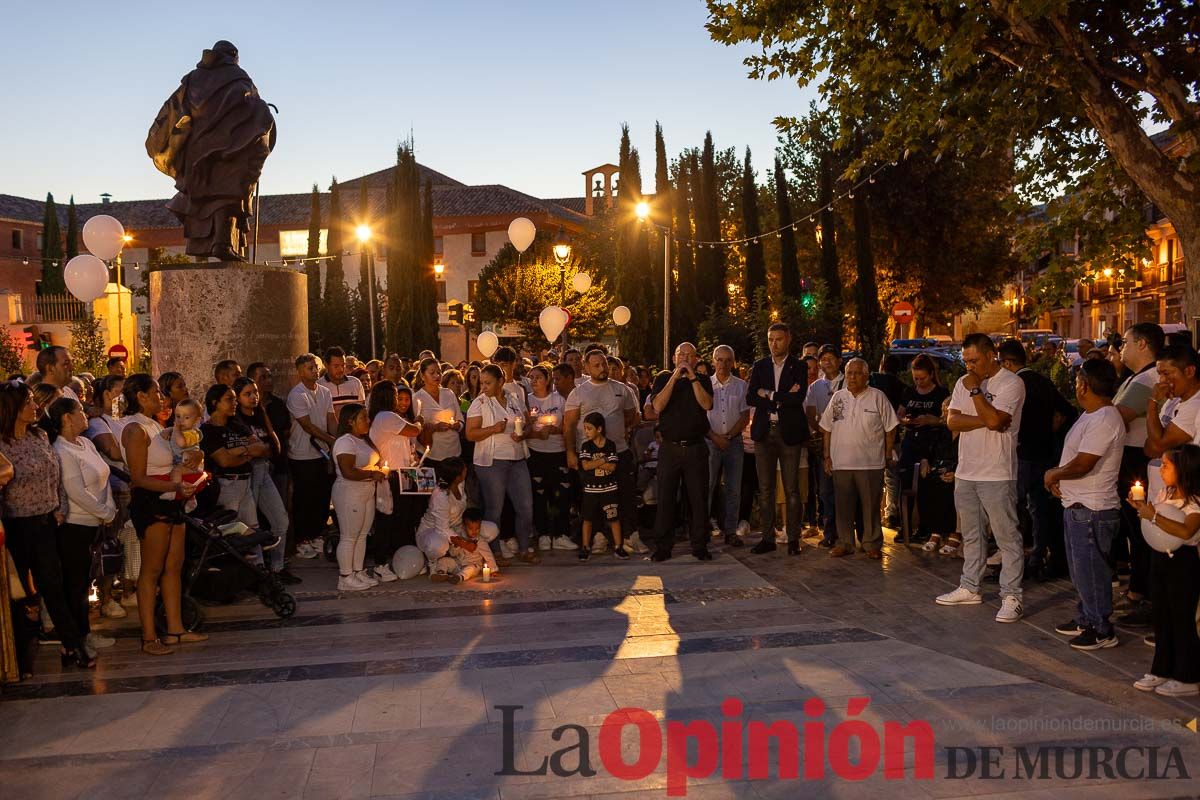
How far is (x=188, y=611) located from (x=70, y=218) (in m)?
61.5

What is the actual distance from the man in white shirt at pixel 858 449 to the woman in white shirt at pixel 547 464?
2459 mm

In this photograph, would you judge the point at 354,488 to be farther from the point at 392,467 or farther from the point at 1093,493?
the point at 1093,493

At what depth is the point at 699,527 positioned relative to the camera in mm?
9344

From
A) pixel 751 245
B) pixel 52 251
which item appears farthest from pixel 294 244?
pixel 751 245

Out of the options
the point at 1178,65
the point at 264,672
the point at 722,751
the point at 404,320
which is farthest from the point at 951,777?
the point at 404,320

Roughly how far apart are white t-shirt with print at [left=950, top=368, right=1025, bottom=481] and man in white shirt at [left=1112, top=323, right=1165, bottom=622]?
2.26ft

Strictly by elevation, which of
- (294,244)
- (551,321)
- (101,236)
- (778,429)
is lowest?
(778,429)

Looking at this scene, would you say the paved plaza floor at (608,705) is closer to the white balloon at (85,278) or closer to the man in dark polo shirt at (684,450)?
the man in dark polo shirt at (684,450)

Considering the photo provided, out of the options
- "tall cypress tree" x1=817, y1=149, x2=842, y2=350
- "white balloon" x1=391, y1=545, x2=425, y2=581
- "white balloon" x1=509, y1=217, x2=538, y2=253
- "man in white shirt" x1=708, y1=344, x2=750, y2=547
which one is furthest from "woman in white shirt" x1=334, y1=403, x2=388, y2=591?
"tall cypress tree" x1=817, y1=149, x2=842, y2=350

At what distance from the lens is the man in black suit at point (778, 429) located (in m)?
9.41

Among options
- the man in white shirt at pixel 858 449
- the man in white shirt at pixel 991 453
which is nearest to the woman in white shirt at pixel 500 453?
the man in white shirt at pixel 858 449

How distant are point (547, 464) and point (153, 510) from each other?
4.07 meters

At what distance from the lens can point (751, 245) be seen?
3978 cm

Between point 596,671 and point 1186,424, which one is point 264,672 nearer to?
point 596,671
